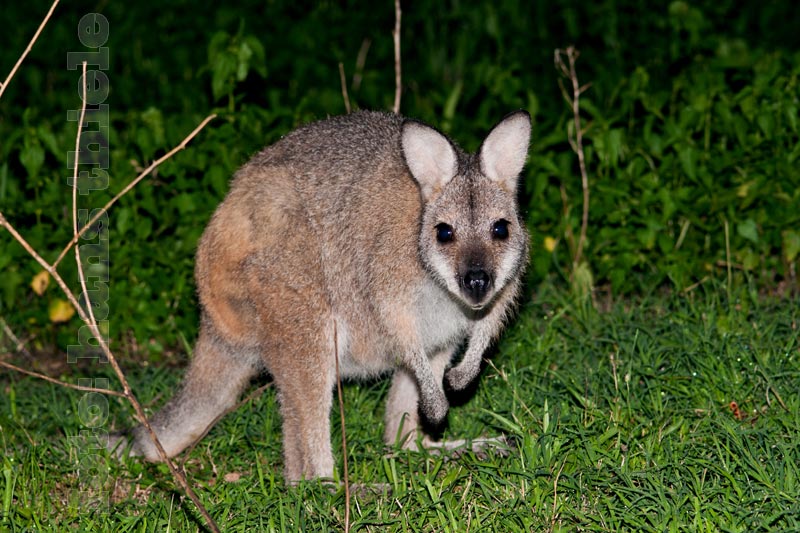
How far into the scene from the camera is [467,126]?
649 centimetres

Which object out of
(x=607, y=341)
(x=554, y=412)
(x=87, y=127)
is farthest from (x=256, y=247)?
(x=87, y=127)

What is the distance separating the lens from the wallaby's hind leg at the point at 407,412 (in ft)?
14.4

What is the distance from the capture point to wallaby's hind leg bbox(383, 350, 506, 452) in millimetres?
4398

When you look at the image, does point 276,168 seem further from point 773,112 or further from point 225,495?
point 773,112

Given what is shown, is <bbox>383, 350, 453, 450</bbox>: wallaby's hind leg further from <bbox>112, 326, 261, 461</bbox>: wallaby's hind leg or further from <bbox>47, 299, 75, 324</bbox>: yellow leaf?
<bbox>47, 299, 75, 324</bbox>: yellow leaf

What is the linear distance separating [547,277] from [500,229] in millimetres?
1566

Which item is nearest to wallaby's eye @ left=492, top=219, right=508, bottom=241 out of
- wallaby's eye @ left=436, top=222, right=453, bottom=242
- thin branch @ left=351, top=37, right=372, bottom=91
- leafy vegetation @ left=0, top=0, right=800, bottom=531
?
wallaby's eye @ left=436, top=222, right=453, bottom=242

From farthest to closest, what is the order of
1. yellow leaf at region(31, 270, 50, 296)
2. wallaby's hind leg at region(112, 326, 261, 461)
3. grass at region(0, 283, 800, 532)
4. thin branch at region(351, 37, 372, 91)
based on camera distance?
1. thin branch at region(351, 37, 372, 91)
2. yellow leaf at region(31, 270, 50, 296)
3. wallaby's hind leg at region(112, 326, 261, 461)
4. grass at region(0, 283, 800, 532)

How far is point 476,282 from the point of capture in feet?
12.3

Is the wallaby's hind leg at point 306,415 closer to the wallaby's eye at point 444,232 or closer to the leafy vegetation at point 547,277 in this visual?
the leafy vegetation at point 547,277

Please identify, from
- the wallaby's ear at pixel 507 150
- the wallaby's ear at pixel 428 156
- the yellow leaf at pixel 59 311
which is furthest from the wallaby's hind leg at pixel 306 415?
the yellow leaf at pixel 59 311

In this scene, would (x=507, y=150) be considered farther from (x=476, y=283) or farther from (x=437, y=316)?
(x=437, y=316)

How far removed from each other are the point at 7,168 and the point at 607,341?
3.46m

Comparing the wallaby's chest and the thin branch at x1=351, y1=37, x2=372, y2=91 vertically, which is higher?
the thin branch at x1=351, y1=37, x2=372, y2=91
